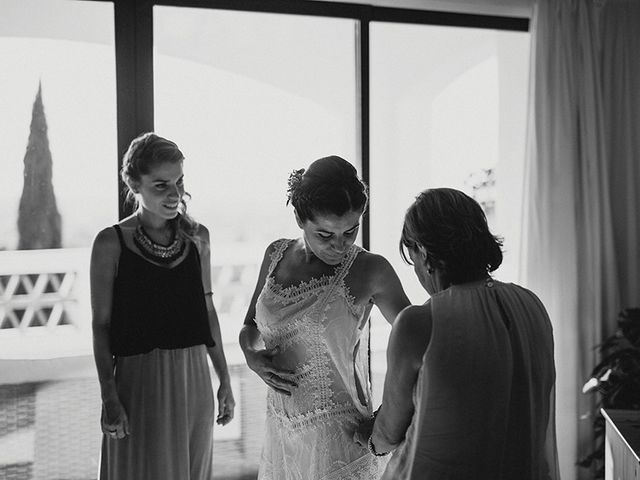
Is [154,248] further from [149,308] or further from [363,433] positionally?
[363,433]

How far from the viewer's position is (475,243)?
134 cm

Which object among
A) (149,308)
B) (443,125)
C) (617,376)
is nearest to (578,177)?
(443,125)

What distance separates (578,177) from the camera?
11.5 ft

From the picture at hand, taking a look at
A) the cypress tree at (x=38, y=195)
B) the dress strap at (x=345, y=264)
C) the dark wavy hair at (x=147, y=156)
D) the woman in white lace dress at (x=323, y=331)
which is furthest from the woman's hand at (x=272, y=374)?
the cypress tree at (x=38, y=195)

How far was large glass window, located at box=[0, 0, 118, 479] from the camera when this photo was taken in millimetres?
2865

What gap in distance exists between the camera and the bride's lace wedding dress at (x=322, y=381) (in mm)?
1713

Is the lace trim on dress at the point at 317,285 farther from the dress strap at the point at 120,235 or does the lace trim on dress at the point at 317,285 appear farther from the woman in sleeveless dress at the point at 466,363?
the dress strap at the point at 120,235

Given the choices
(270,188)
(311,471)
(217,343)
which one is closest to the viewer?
(311,471)

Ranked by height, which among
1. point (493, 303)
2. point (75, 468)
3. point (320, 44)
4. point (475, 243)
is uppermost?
point (320, 44)

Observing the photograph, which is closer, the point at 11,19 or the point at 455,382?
the point at 455,382

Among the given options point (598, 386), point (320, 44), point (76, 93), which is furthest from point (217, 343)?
point (598, 386)

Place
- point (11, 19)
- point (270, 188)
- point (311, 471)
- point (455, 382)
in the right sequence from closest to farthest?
point (455, 382) < point (311, 471) < point (11, 19) < point (270, 188)

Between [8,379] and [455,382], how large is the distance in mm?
2271

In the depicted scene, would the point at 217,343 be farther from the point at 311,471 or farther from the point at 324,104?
the point at 324,104
